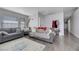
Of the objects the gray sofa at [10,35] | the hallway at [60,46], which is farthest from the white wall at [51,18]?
the gray sofa at [10,35]

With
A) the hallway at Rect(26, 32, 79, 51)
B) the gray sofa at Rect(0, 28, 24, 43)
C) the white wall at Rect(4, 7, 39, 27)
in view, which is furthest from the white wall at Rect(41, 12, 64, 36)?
the gray sofa at Rect(0, 28, 24, 43)

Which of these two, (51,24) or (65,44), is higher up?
(51,24)

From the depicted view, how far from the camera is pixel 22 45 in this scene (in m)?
1.87

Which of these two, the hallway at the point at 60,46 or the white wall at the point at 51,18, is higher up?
the white wall at the point at 51,18

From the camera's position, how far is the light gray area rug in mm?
1713

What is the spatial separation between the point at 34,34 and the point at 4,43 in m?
0.79

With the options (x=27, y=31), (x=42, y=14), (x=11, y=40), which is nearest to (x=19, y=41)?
(x=11, y=40)

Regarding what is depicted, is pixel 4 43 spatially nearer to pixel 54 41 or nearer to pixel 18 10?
pixel 18 10

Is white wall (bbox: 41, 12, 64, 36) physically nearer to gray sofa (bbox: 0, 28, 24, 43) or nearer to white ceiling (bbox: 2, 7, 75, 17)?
white ceiling (bbox: 2, 7, 75, 17)

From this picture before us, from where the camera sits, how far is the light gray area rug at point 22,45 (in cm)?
171

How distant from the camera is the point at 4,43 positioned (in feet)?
5.47

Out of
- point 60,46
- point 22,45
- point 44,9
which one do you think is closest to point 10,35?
point 22,45

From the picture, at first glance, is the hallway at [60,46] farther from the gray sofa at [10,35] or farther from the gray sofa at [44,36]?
the gray sofa at [10,35]

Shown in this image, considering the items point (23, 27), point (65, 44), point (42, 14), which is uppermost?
point (42, 14)
